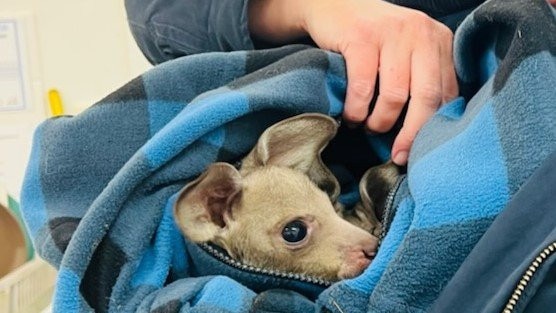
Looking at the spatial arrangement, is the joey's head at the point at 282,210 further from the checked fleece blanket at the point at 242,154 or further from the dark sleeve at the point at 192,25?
the dark sleeve at the point at 192,25

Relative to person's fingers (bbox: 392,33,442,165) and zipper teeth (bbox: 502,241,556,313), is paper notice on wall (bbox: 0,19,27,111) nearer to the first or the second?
person's fingers (bbox: 392,33,442,165)

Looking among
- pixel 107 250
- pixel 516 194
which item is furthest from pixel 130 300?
pixel 516 194

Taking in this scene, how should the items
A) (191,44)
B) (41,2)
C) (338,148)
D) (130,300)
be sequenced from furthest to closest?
1. (41,2)
2. (191,44)
3. (338,148)
4. (130,300)

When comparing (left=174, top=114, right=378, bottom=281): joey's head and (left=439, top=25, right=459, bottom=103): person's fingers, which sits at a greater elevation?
(left=439, top=25, right=459, bottom=103): person's fingers

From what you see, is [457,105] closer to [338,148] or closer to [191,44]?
[338,148]

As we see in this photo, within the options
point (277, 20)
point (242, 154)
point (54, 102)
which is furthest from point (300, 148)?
point (54, 102)

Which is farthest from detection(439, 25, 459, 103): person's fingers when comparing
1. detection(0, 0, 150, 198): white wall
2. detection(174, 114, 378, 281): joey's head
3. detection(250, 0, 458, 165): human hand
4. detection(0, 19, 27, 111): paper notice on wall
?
detection(0, 19, 27, 111): paper notice on wall

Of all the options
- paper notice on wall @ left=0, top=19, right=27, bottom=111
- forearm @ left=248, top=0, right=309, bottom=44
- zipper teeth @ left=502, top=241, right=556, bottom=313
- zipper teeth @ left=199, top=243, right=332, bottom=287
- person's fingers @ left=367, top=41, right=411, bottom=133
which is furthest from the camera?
paper notice on wall @ left=0, top=19, right=27, bottom=111
